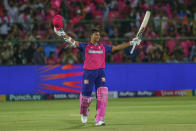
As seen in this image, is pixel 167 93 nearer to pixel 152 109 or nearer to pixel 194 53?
pixel 194 53

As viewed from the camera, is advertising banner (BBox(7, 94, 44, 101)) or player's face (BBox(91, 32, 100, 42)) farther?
advertising banner (BBox(7, 94, 44, 101))

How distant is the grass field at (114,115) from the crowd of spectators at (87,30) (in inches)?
75.4

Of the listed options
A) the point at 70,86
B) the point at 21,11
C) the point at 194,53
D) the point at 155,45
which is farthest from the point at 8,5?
the point at 194,53

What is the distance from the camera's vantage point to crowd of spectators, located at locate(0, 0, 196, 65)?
20922mm

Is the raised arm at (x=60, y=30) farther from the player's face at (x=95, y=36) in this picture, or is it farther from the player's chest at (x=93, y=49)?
the player's face at (x=95, y=36)

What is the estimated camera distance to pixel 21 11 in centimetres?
2302

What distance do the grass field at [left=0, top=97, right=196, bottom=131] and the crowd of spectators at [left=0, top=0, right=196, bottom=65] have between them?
1916mm

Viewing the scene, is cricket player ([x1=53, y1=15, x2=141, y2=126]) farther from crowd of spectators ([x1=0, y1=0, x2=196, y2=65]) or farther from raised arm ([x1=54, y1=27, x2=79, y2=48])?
crowd of spectators ([x1=0, y1=0, x2=196, y2=65])

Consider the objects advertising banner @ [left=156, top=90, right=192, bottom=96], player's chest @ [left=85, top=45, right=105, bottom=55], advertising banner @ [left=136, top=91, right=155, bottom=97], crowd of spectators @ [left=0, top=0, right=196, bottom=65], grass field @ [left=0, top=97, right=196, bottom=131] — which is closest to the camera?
grass field @ [left=0, top=97, right=196, bottom=131]

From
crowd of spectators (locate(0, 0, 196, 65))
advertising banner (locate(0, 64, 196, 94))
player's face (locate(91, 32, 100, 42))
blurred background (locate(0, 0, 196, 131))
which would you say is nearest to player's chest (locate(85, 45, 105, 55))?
player's face (locate(91, 32, 100, 42))

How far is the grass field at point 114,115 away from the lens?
11868 mm

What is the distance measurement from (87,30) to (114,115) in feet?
25.4

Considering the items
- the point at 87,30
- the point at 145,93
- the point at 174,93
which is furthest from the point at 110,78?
the point at 174,93

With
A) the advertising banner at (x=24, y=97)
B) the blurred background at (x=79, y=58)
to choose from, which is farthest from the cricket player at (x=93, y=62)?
the advertising banner at (x=24, y=97)
